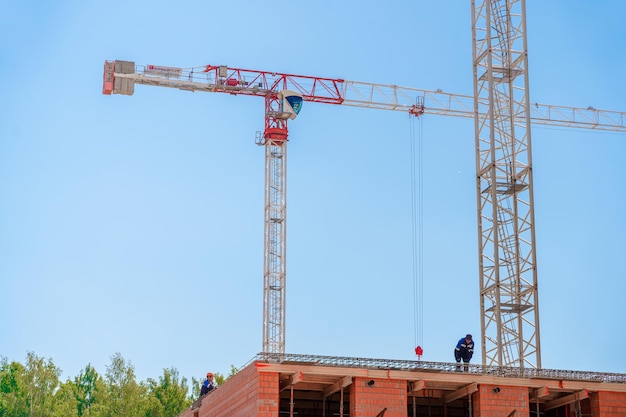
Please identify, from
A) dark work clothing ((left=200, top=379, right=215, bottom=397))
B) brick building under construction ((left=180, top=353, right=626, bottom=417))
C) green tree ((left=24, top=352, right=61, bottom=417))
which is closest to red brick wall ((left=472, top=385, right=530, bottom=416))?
brick building under construction ((left=180, top=353, right=626, bottom=417))

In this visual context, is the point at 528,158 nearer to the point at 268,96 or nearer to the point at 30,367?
the point at 268,96

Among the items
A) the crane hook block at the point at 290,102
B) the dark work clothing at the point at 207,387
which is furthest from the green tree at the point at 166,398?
the dark work clothing at the point at 207,387

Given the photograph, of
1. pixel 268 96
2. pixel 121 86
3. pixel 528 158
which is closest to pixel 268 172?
pixel 268 96

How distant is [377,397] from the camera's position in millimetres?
47188

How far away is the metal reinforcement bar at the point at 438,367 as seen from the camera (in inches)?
1863

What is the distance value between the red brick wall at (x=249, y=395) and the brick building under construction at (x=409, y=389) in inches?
1.6

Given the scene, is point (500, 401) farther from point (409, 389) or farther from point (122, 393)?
point (122, 393)

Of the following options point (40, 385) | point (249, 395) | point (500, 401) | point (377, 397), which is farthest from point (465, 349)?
point (40, 385)

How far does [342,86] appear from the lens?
4119 inches

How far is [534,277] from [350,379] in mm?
24146

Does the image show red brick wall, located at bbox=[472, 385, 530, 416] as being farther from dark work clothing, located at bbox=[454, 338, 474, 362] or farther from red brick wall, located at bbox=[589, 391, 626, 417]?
dark work clothing, located at bbox=[454, 338, 474, 362]

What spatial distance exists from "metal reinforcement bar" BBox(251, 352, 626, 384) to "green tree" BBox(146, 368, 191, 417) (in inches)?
2755

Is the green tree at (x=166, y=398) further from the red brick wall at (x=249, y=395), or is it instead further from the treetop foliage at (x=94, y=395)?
the red brick wall at (x=249, y=395)

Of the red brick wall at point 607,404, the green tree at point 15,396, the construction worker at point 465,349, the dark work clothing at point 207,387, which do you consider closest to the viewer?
the red brick wall at point 607,404
